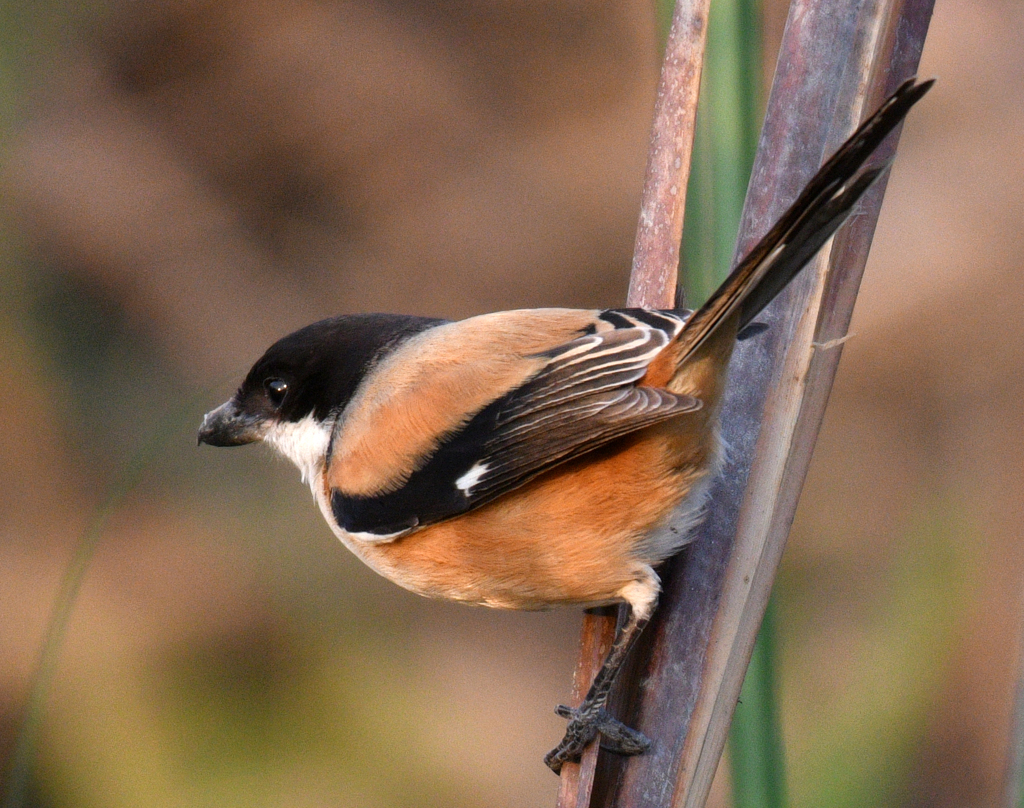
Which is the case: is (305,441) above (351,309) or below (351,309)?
below

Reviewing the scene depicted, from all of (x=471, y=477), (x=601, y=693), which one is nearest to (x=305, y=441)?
(x=471, y=477)

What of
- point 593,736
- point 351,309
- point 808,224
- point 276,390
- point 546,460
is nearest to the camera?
point 808,224

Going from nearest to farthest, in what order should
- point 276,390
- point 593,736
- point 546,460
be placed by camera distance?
point 593,736 < point 546,460 < point 276,390

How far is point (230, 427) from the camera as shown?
193 cm

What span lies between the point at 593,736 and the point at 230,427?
2.99 ft

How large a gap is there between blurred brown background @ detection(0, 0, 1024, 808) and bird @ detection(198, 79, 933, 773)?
2.90ft

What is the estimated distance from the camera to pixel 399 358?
178cm

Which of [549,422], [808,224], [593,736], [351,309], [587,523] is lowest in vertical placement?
[593,736]

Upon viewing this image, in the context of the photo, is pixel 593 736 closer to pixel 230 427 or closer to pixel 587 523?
pixel 587 523

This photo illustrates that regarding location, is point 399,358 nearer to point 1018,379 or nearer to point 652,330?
point 652,330

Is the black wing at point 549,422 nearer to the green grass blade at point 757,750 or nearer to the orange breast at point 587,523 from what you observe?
the orange breast at point 587,523

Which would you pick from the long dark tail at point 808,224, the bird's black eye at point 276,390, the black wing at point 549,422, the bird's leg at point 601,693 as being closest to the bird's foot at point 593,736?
the bird's leg at point 601,693

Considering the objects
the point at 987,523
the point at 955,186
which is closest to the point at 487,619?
the point at 987,523

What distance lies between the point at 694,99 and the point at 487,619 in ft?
6.59
